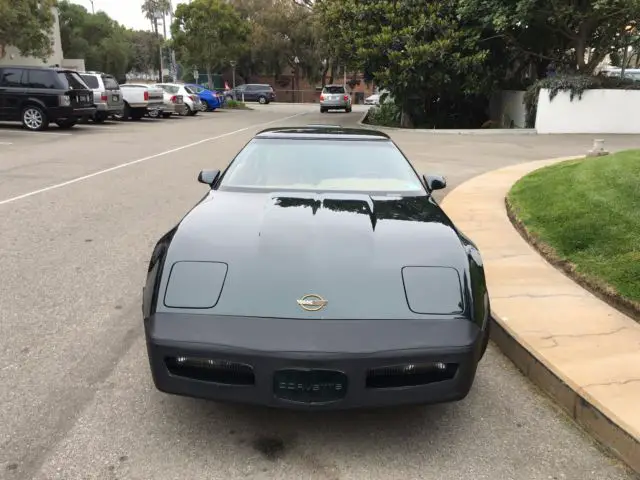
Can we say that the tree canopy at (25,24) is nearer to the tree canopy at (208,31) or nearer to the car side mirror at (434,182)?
the tree canopy at (208,31)

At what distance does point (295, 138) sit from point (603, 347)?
2.74 m

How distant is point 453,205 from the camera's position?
830 centimetres

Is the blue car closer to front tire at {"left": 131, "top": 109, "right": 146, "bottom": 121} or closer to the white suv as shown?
front tire at {"left": 131, "top": 109, "right": 146, "bottom": 121}

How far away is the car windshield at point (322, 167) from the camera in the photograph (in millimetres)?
4219

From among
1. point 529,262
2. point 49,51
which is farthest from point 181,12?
point 529,262

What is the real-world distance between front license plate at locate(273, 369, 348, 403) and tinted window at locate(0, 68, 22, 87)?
19.0 m

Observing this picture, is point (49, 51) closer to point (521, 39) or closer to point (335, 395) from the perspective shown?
point (521, 39)

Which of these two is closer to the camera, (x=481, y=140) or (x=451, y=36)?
(x=481, y=140)

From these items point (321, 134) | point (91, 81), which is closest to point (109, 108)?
point (91, 81)

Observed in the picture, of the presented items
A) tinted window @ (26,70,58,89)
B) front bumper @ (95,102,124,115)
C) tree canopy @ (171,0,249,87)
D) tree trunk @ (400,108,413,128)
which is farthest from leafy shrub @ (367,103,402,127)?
tree canopy @ (171,0,249,87)

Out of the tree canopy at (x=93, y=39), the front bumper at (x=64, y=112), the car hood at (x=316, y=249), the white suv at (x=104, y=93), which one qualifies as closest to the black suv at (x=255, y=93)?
the tree canopy at (x=93, y=39)

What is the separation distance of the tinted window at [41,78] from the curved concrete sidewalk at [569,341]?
1646cm

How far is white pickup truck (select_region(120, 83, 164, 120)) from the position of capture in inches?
1013

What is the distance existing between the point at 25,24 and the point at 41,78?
39.1 feet
